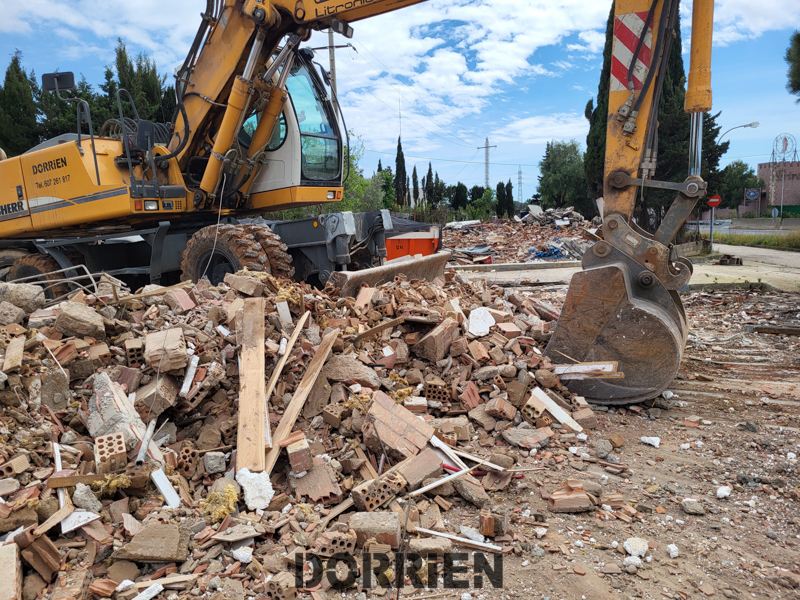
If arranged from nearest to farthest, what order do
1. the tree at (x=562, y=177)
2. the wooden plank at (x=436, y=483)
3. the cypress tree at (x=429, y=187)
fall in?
the wooden plank at (x=436, y=483) → the tree at (x=562, y=177) → the cypress tree at (x=429, y=187)

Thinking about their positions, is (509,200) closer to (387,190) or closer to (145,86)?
(387,190)

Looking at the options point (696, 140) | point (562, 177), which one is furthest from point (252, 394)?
point (562, 177)

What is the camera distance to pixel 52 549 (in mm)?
2824

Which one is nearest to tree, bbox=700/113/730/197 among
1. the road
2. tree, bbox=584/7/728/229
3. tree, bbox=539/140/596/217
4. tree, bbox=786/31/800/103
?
tree, bbox=584/7/728/229

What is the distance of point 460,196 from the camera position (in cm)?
4422

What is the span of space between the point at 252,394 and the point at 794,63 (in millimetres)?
15194

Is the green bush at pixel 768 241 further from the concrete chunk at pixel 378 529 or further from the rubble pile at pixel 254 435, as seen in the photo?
the concrete chunk at pixel 378 529

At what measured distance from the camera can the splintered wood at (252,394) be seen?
353 cm

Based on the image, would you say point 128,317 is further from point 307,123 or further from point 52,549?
point 307,123

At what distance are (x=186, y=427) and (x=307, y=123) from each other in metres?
4.57

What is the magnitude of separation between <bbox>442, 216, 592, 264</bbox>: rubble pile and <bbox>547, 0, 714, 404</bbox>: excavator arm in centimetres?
1351

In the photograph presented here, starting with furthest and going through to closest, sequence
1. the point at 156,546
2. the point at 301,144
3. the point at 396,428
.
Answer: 1. the point at 301,144
2. the point at 396,428
3. the point at 156,546

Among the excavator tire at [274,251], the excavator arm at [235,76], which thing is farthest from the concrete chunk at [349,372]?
the excavator arm at [235,76]

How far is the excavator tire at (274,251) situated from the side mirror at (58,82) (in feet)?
7.22
